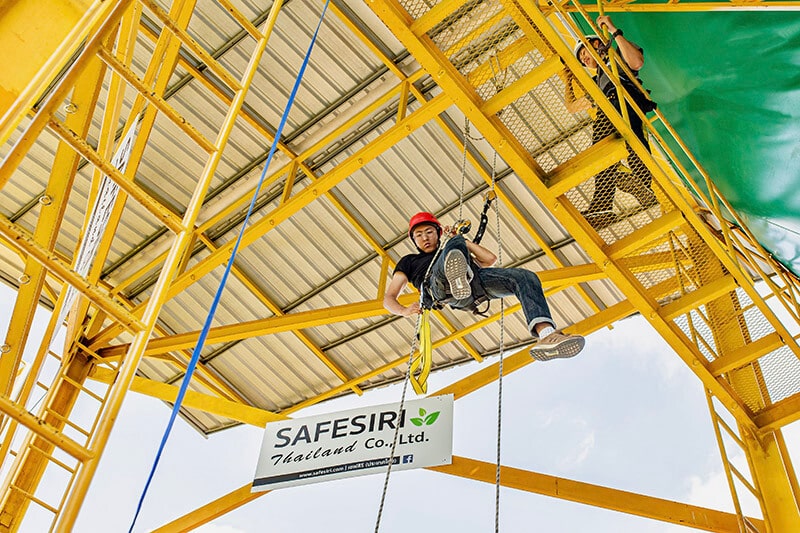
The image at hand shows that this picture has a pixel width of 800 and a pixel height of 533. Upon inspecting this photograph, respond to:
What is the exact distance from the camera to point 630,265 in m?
9.31

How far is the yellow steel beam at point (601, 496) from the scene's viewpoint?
31.5 ft

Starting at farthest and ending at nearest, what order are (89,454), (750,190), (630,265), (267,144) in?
(267,144)
(630,265)
(750,190)
(89,454)

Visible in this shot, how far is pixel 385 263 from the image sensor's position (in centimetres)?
1291

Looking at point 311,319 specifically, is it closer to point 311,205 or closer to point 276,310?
point 311,205

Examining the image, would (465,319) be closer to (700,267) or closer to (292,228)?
(292,228)

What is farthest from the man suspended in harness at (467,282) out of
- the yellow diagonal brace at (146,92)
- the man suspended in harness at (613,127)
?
the yellow diagonal brace at (146,92)

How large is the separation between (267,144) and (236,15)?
703 cm

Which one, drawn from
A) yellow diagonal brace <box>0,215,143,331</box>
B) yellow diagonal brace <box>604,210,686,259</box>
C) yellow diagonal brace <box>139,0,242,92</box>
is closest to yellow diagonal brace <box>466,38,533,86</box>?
yellow diagonal brace <box>604,210,686,259</box>

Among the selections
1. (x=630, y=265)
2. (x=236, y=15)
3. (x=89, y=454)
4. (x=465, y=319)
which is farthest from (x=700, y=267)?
(x=89, y=454)

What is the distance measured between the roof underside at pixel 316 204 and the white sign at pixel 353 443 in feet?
4.68

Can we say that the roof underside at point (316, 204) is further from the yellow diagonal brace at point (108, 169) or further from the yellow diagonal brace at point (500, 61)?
the yellow diagonal brace at point (108, 169)

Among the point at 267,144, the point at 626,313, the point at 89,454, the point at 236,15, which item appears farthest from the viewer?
the point at 267,144

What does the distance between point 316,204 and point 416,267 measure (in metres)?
5.20

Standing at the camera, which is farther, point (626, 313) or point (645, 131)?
point (626, 313)
